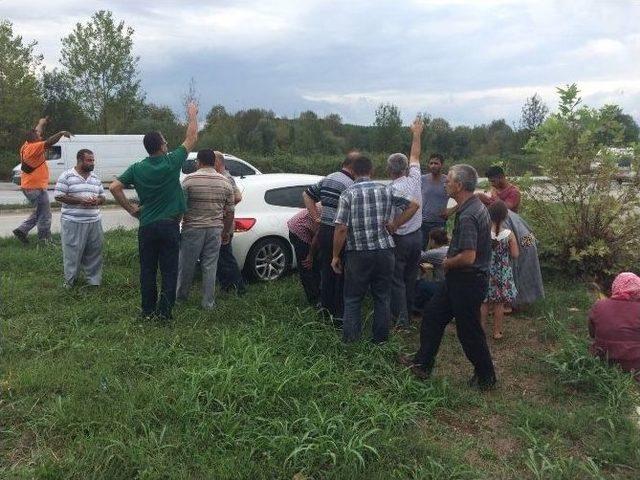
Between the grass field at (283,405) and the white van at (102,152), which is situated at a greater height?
the white van at (102,152)

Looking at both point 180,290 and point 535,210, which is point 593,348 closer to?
point 535,210

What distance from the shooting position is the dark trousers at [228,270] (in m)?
6.89

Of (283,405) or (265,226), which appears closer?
(283,405)

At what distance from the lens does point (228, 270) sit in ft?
22.6

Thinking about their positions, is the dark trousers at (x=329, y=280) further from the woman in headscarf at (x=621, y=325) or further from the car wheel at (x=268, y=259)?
the woman in headscarf at (x=621, y=325)

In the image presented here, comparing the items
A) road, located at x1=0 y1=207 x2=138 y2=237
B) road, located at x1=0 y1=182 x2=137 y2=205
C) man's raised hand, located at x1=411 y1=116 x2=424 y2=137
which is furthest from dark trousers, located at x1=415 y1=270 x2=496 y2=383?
road, located at x1=0 y1=182 x2=137 y2=205

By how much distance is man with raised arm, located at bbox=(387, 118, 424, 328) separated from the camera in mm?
5555

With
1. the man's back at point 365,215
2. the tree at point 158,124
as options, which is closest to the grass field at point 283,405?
the man's back at point 365,215

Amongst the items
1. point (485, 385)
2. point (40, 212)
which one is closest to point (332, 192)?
A: point (485, 385)

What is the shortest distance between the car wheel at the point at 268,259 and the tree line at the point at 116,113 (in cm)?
2289

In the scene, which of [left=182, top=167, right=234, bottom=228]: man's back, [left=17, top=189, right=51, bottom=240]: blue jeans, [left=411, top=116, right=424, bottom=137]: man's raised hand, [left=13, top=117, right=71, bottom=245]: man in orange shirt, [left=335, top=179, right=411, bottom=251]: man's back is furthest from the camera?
[left=17, top=189, right=51, bottom=240]: blue jeans

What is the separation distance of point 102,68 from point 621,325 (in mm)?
30850

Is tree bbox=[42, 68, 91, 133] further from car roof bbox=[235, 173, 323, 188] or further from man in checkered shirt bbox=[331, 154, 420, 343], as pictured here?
man in checkered shirt bbox=[331, 154, 420, 343]

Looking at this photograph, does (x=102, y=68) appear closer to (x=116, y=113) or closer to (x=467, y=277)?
(x=116, y=113)
